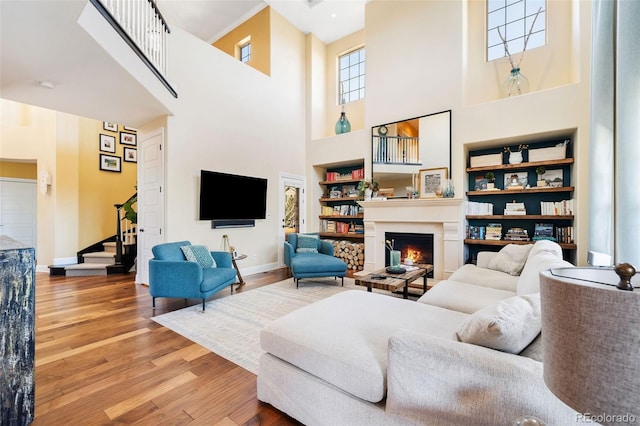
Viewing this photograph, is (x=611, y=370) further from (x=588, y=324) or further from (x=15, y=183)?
(x=15, y=183)

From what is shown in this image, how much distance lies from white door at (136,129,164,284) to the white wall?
21cm

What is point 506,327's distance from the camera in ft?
3.47

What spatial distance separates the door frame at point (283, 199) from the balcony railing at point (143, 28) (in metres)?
2.56

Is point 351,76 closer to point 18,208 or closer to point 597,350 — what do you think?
point 597,350

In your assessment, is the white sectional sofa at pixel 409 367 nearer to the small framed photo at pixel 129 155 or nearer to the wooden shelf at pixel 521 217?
the wooden shelf at pixel 521 217

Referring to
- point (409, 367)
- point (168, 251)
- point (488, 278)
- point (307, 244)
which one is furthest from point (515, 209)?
point (168, 251)

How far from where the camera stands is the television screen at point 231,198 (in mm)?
4555

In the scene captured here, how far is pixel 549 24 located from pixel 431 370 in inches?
219

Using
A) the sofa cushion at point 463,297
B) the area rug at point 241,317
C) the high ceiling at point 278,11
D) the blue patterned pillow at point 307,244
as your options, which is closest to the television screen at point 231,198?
the blue patterned pillow at point 307,244

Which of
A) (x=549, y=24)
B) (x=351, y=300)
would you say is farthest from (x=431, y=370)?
(x=549, y=24)

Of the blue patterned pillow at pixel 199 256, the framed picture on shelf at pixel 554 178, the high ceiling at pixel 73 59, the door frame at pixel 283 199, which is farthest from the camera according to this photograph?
the door frame at pixel 283 199

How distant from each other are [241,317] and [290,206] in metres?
3.50

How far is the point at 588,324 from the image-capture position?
499 millimetres

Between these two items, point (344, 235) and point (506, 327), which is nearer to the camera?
point (506, 327)
